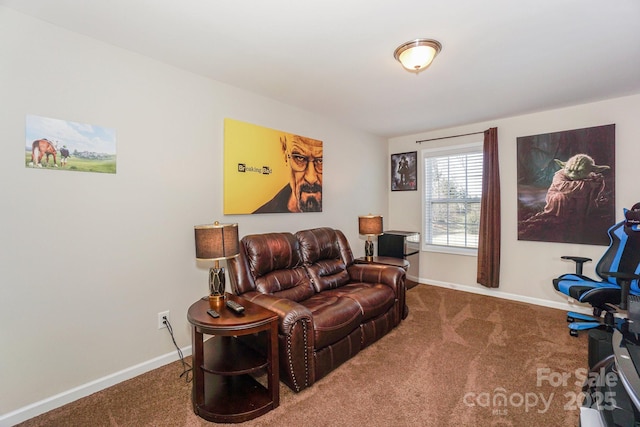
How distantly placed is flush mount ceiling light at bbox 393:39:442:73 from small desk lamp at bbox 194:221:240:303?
181 cm

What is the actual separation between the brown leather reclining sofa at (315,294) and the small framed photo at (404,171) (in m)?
2.01

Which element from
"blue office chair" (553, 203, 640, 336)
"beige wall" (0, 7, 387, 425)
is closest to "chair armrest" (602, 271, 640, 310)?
"blue office chair" (553, 203, 640, 336)

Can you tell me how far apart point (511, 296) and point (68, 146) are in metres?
5.02

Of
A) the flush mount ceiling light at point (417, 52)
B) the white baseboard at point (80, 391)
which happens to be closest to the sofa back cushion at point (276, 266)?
the white baseboard at point (80, 391)

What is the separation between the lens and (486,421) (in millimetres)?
1735

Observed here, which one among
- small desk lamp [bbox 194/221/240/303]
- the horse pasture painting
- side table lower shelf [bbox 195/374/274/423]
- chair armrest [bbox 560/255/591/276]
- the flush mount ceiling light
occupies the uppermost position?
the flush mount ceiling light

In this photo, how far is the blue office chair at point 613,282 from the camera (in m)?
2.63

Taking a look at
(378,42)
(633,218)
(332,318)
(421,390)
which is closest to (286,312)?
(332,318)

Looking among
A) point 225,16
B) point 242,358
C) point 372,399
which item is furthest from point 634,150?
point 242,358

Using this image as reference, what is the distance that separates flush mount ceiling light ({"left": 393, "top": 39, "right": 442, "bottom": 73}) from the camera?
2.04 m

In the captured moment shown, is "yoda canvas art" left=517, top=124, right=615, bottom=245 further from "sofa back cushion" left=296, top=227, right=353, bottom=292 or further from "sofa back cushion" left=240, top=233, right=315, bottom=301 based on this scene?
"sofa back cushion" left=240, top=233, right=315, bottom=301

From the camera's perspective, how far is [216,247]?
2055mm

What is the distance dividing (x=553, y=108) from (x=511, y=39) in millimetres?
2105

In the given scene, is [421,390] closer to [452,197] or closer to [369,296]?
[369,296]
